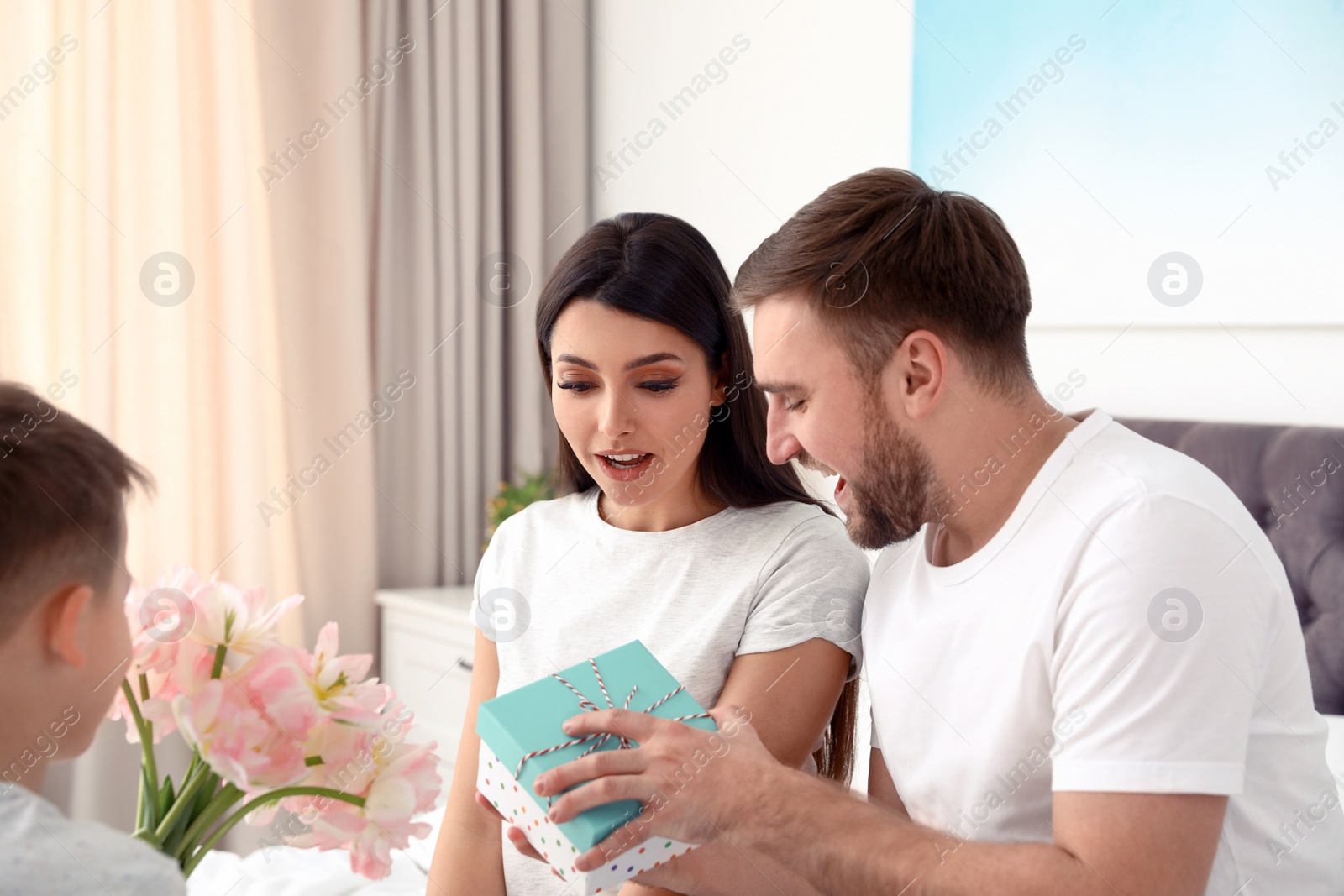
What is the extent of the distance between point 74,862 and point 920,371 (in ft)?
2.98

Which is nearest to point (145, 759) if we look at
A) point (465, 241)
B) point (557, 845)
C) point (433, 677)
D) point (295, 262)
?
point (557, 845)

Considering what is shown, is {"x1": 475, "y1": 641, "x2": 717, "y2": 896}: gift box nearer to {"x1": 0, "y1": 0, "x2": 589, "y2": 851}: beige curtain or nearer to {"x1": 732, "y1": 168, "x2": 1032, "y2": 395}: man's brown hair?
{"x1": 732, "y1": 168, "x2": 1032, "y2": 395}: man's brown hair

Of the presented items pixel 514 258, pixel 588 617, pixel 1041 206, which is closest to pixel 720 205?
pixel 514 258

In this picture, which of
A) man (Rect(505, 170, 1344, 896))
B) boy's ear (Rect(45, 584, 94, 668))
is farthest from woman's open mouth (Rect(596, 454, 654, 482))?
boy's ear (Rect(45, 584, 94, 668))

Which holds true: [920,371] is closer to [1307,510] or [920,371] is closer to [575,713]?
[575,713]

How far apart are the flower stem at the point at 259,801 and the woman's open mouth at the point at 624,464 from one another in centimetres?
78

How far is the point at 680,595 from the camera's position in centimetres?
147

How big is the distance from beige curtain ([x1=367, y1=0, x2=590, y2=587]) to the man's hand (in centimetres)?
242

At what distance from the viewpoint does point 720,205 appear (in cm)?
308

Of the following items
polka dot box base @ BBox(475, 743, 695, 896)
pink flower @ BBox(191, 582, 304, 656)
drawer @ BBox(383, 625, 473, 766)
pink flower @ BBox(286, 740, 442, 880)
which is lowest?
drawer @ BBox(383, 625, 473, 766)

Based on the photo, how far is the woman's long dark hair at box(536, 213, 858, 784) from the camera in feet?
4.73

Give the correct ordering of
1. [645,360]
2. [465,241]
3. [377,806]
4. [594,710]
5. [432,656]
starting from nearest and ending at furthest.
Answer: [377,806] < [594,710] < [645,360] < [432,656] < [465,241]

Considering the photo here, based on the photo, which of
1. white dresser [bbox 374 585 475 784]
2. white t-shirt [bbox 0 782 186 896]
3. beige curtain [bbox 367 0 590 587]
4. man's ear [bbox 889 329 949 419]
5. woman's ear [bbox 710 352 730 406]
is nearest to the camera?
white t-shirt [bbox 0 782 186 896]

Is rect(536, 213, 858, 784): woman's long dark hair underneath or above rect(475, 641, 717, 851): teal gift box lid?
above
